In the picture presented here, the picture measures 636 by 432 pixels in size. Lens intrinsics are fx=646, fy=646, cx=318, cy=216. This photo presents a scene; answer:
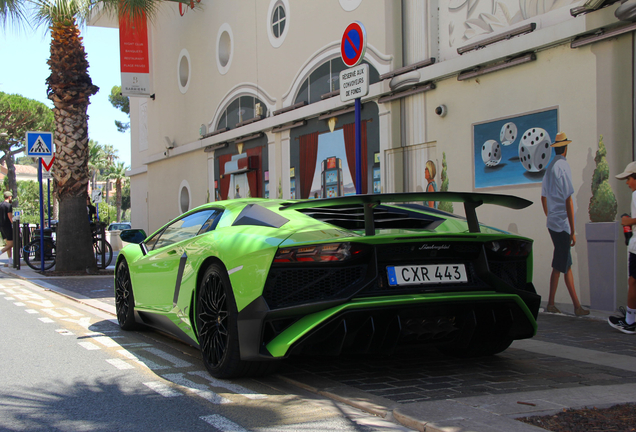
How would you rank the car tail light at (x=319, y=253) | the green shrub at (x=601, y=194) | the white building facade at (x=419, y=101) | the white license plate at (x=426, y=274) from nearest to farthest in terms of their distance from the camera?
the car tail light at (x=319, y=253) → the white license plate at (x=426, y=274) → the green shrub at (x=601, y=194) → the white building facade at (x=419, y=101)

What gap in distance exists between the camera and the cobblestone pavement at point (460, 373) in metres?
4.04

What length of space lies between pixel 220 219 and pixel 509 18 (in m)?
6.00

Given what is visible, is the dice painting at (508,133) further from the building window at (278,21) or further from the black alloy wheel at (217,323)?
the building window at (278,21)

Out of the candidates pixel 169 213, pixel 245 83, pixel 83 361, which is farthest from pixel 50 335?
pixel 169 213

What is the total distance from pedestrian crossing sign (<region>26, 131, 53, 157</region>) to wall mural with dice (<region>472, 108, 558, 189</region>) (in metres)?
10.8

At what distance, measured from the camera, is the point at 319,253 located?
12.8ft

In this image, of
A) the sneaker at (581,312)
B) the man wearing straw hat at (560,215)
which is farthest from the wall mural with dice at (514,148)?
the sneaker at (581,312)

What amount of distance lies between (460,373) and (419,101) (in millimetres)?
7125

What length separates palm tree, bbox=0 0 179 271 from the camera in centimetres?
1501

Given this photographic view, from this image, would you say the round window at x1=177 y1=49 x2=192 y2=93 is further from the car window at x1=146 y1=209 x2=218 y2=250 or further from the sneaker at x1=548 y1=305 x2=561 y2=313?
the sneaker at x1=548 y1=305 x2=561 y2=313

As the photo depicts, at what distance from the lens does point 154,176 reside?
2417 cm

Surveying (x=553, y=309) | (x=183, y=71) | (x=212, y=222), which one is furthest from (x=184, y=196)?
(x=212, y=222)

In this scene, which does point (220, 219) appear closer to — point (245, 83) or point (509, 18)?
point (509, 18)

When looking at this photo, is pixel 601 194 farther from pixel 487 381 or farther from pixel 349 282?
A: pixel 349 282
